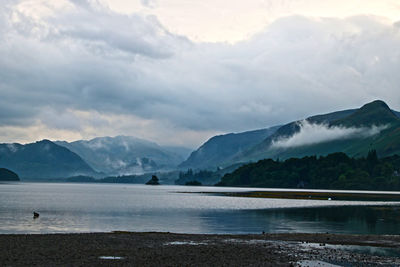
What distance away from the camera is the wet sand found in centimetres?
4928

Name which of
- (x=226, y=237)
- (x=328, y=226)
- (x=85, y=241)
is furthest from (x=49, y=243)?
Answer: (x=328, y=226)

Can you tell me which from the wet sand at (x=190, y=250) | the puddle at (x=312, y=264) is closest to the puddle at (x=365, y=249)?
the wet sand at (x=190, y=250)

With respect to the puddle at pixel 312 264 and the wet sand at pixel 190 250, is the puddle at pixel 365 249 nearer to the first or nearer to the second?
the wet sand at pixel 190 250

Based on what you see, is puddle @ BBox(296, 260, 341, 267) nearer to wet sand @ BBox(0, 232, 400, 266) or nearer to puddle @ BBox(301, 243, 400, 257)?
wet sand @ BBox(0, 232, 400, 266)

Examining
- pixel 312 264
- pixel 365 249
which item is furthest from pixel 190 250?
pixel 365 249

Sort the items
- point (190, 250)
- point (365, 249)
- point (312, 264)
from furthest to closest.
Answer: point (365, 249) → point (190, 250) → point (312, 264)

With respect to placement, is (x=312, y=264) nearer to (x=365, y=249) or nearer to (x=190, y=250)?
(x=190, y=250)

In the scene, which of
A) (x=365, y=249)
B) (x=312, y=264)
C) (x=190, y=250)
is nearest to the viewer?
(x=312, y=264)

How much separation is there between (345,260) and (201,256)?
1619 centimetres

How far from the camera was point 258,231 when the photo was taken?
87.6 m

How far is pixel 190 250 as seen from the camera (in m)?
57.8

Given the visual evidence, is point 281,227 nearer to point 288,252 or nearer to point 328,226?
point 328,226

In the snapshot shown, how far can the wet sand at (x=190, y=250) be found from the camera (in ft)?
162

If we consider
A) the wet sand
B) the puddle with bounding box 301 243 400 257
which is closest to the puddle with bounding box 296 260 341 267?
the wet sand
